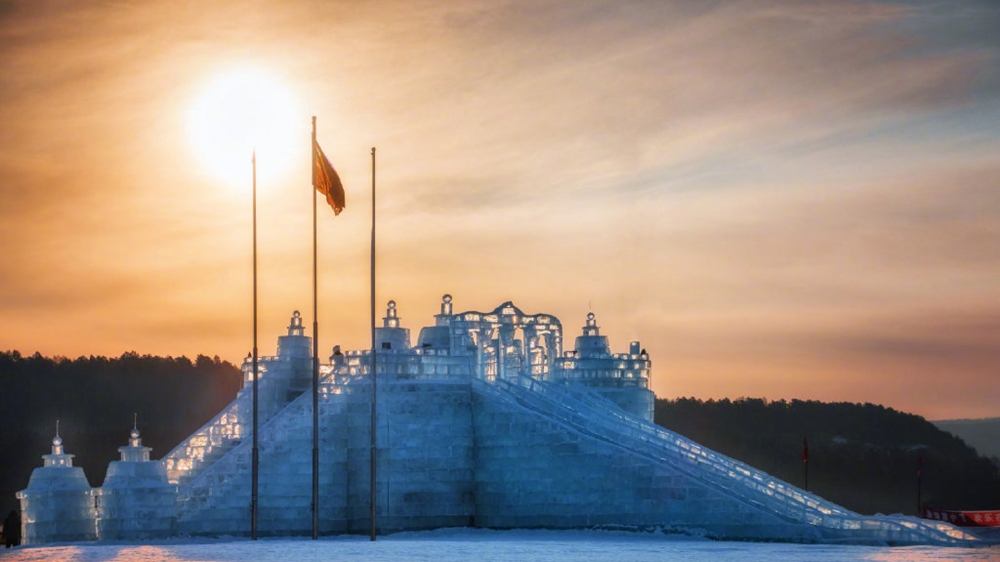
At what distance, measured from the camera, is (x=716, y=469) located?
6272cm

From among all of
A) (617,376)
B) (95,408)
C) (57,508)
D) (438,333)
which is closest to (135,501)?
(57,508)

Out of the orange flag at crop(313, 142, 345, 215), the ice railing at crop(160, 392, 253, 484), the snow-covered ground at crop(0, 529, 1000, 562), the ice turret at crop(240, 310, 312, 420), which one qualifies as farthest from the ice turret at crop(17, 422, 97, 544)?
the orange flag at crop(313, 142, 345, 215)

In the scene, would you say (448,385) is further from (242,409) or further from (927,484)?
(927,484)

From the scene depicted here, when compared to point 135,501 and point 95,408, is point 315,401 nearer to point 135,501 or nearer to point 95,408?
point 135,501

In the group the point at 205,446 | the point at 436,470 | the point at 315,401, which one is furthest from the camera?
the point at 205,446

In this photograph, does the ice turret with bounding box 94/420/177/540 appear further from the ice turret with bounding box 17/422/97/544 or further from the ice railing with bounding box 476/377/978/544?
the ice railing with bounding box 476/377/978/544

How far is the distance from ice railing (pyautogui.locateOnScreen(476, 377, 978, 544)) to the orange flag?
1103 centimetres

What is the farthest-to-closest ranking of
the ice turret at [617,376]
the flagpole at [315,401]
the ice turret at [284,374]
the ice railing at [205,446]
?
the ice turret at [617,376], the ice turret at [284,374], the ice railing at [205,446], the flagpole at [315,401]

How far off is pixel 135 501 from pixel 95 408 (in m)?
83.8

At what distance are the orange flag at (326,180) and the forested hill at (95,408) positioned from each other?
A: 73.5 m

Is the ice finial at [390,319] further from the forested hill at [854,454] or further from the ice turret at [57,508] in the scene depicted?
the forested hill at [854,454]

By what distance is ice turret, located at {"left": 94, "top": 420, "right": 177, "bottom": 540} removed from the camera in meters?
62.4

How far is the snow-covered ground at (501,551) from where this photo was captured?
48.9 m

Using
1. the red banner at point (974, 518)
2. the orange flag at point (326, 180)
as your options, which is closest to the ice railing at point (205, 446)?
the orange flag at point (326, 180)
